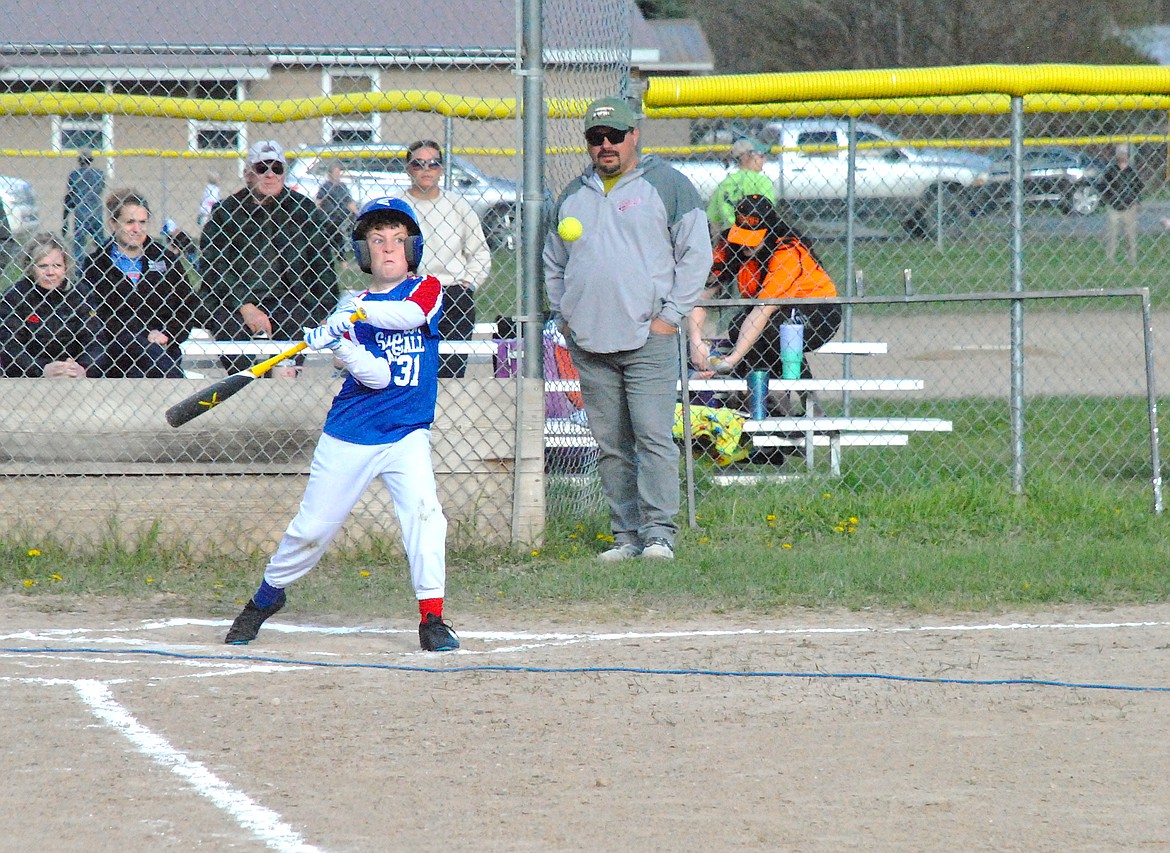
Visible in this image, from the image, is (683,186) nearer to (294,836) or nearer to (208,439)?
(208,439)

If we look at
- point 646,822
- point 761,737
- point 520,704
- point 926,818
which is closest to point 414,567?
point 520,704

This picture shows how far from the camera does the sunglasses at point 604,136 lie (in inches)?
264

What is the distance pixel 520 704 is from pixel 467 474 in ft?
8.07

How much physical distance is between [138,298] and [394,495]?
8.27 ft

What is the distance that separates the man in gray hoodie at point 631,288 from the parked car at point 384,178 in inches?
64.5

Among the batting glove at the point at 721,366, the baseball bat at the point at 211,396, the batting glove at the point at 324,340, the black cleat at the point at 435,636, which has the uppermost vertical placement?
the batting glove at the point at 324,340

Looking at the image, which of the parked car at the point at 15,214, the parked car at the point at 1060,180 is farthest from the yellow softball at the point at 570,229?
the parked car at the point at 1060,180

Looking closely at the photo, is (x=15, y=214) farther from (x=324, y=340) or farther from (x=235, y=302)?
(x=324, y=340)

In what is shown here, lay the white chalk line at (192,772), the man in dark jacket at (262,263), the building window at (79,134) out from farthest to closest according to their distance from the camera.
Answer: the building window at (79,134), the man in dark jacket at (262,263), the white chalk line at (192,772)

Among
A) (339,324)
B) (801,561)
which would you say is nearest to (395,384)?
(339,324)

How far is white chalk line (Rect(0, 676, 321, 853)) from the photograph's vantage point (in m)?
3.67

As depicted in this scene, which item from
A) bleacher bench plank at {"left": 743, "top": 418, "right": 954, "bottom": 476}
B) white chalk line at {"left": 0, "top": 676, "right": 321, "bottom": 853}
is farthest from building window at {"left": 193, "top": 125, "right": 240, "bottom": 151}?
white chalk line at {"left": 0, "top": 676, "right": 321, "bottom": 853}

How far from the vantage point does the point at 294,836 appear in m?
3.66

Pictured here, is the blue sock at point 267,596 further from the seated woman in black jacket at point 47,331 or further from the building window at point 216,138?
the building window at point 216,138
